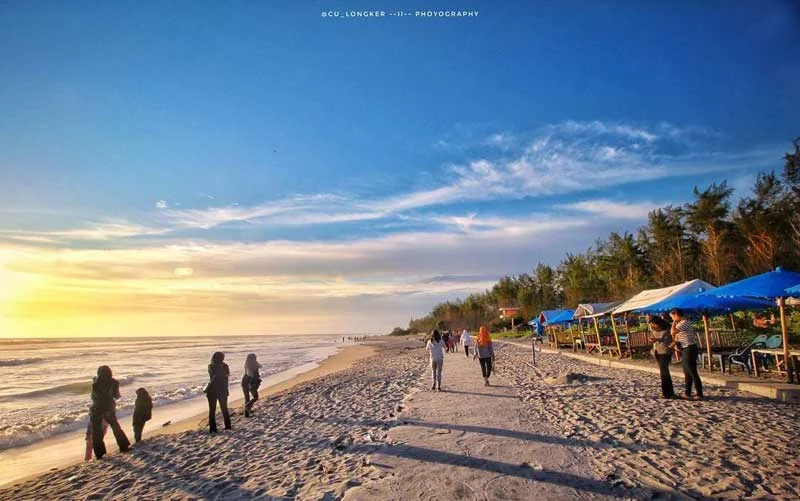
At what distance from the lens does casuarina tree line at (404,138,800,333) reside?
83.8 feet

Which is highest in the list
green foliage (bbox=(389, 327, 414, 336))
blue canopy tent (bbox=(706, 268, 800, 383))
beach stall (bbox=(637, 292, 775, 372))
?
blue canopy tent (bbox=(706, 268, 800, 383))

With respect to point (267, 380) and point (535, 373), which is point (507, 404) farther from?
point (267, 380)

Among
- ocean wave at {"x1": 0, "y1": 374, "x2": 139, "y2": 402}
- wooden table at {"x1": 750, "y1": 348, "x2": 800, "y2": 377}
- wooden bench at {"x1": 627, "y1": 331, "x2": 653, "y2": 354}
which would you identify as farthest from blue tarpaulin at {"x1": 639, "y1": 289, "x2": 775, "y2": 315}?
ocean wave at {"x1": 0, "y1": 374, "x2": 139, "y2": 402}

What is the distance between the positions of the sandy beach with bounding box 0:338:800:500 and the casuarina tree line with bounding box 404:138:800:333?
2090 cm

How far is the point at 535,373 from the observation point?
46.1 feet

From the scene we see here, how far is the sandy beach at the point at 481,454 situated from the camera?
14.6 feet

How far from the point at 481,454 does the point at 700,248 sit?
3546cm

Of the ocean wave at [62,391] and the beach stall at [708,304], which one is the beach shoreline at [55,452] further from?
the beach stall at [708,304]

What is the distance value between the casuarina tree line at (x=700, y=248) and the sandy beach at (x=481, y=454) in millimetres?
20900

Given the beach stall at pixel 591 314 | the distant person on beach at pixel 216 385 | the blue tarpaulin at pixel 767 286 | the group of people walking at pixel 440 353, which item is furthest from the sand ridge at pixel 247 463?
the beach stall at pixel 591 314

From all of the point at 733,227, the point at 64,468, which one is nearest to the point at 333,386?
the point at 64,468

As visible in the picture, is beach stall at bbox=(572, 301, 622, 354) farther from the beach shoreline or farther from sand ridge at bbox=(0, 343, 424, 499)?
the beach shoreline

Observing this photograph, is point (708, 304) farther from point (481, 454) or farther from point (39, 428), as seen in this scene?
point (39, 428)

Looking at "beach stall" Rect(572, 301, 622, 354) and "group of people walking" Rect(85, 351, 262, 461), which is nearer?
"group of people walking" Rect(85, 351, 262, 461)
